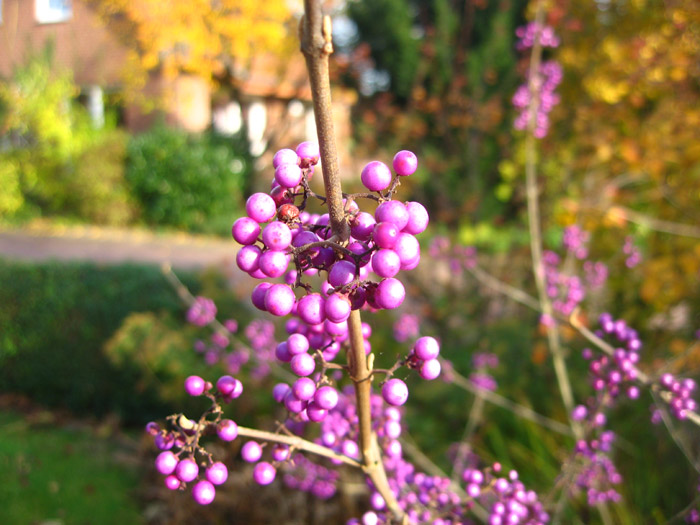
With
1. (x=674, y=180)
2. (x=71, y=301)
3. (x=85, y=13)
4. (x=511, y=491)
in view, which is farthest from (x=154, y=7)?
(x=511, y=491)

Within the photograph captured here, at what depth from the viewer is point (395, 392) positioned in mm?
830

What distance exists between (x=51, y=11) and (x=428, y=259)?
1556cm

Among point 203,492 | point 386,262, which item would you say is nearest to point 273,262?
point 386,262

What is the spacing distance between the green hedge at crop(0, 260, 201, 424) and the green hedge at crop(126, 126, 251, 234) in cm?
604

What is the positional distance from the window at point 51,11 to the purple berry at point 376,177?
17.8 meters

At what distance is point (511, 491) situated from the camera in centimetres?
125

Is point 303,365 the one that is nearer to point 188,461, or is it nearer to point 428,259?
point 188,461

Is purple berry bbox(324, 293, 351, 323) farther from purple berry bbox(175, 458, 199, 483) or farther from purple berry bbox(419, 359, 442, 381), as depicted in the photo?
purple berry bbox(175, 458, 199, 483)

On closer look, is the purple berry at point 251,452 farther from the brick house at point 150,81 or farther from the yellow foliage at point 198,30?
the yellow foliage at point 198,30

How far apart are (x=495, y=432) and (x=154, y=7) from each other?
10834 mm

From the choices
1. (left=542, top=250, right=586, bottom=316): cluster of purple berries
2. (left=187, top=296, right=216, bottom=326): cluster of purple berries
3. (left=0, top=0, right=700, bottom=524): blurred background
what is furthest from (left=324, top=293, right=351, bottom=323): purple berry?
(left=187, top=296, right=216, bottom=326): cluster of purple berries

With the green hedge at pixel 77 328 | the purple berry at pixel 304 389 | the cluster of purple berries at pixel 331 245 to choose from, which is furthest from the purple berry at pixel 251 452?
the green hedge at pixel 77 328

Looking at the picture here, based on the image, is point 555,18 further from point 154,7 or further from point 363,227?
point 154,7

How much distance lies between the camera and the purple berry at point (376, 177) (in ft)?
2.43
